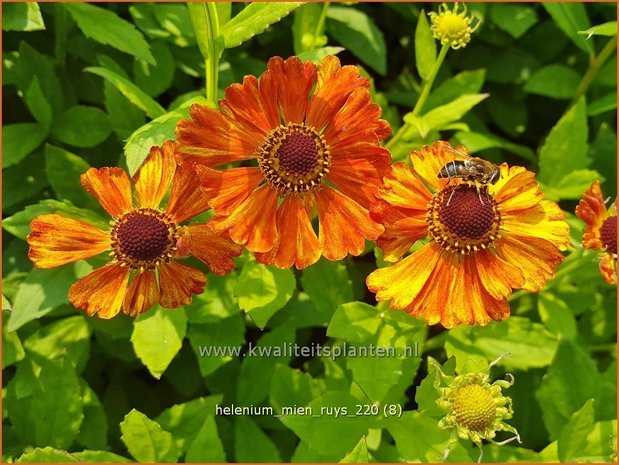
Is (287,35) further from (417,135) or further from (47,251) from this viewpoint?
(47,251)

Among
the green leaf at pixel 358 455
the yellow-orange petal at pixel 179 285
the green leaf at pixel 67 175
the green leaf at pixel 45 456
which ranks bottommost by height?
the green leaf at pixel 45 456

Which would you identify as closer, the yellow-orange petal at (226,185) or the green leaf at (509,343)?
the yellow-orange petal at (226,185)

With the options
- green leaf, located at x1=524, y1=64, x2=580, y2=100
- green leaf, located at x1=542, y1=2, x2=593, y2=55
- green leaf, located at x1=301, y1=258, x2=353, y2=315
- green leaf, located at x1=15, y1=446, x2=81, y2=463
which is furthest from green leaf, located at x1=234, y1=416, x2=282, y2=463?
green leaf, located at x1=542, y1=2, x2=593, y2=55

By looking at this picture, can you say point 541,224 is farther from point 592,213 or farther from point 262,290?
point 262,290

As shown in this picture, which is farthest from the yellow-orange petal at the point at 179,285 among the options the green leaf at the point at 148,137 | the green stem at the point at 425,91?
the green stem at the point at 425,91

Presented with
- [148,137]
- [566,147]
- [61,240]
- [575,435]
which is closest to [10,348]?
[61,240]

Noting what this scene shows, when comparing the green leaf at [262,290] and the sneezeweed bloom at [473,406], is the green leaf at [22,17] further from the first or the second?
the sneezeweed bloom at [473,406]

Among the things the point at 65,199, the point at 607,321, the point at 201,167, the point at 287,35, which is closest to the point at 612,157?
the point at 607,321
